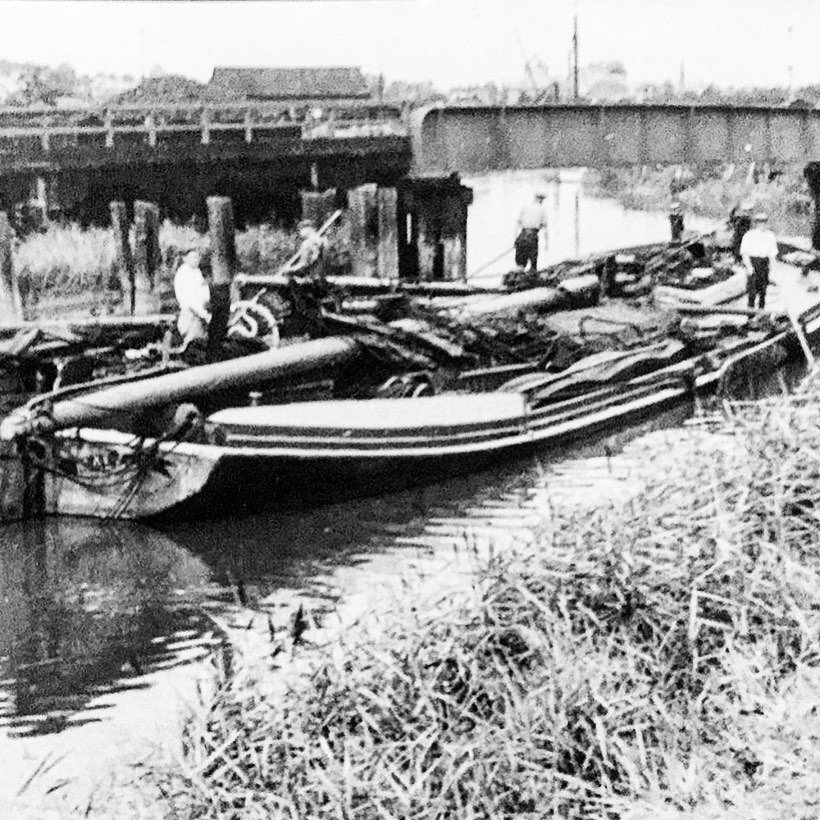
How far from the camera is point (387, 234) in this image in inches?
1009

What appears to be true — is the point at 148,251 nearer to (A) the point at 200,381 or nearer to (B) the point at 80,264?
(B) the point at 80,264

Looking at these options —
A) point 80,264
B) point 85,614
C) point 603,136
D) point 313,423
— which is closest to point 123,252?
point 80,264

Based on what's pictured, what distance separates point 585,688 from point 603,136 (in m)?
23.6

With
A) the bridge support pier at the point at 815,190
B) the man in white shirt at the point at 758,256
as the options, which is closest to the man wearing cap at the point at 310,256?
the man in white shirt at the point at 758,256

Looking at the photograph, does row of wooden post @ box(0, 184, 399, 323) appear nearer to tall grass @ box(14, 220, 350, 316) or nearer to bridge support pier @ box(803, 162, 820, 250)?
tall grass @ box(14, 220, 350, 316)

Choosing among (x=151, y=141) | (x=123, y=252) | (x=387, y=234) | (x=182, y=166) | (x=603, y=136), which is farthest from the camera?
(x=603, y=136)

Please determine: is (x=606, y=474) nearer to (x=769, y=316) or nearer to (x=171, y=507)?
(x=171, y=507)

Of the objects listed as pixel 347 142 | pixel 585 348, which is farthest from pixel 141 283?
pixel 585 348

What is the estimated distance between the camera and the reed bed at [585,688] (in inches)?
220

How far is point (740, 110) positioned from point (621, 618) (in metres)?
25.7

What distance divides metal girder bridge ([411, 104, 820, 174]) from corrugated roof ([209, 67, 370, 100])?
32640 mm

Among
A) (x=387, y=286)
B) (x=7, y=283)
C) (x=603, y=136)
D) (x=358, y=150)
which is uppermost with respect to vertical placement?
(x=603, y=136)

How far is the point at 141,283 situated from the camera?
75.5ft

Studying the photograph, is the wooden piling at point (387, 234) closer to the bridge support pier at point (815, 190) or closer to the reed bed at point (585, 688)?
the bridge support pier at point (815, 190)
